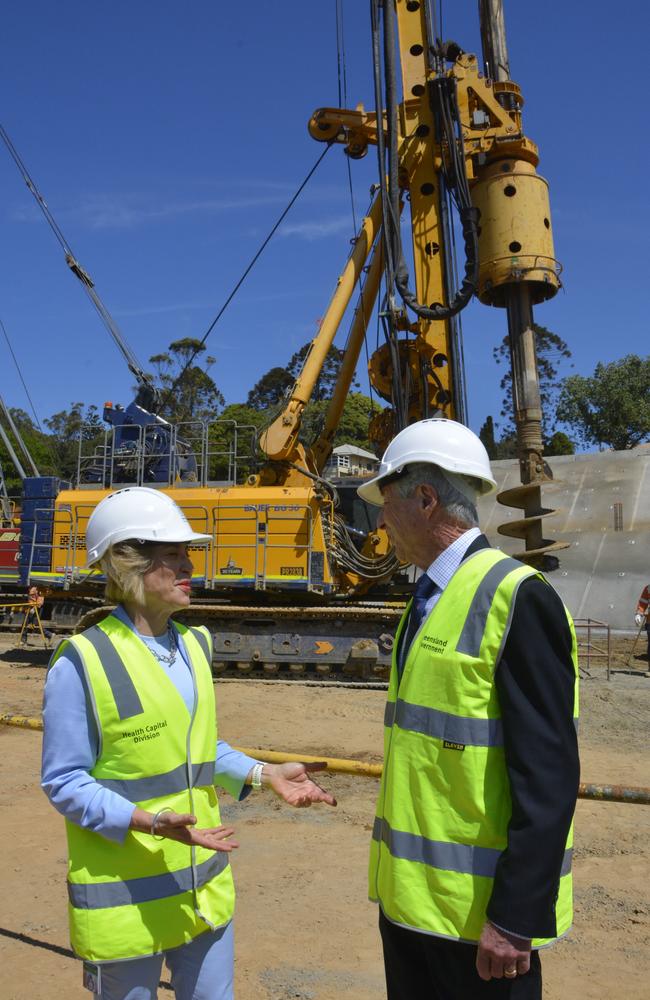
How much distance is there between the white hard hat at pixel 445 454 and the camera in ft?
7.89

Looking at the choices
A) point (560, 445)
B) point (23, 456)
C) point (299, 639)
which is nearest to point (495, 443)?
point (560, 445)

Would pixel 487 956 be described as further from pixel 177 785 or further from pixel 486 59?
pixel 486 59

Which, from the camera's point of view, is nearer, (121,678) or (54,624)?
(121,678)

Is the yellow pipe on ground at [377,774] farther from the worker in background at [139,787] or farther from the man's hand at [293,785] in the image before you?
the worker in background at [139,787]

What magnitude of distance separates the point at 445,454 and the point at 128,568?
1.04 meters

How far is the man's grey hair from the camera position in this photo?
240cm

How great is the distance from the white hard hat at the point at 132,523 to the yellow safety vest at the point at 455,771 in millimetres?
898

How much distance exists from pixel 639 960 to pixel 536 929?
2956mm

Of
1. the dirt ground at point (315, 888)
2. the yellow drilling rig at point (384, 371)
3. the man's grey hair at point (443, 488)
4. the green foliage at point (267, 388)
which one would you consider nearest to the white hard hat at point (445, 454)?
the man's grey hair at point (443, 488)

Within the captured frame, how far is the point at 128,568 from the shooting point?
2627 mm

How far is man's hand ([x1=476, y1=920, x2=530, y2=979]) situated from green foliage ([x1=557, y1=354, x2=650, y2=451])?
48.7 metres

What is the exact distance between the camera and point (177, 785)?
2.48 metres

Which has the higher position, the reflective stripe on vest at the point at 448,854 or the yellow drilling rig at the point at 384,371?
the yellow drilling rig at the point at 384,371

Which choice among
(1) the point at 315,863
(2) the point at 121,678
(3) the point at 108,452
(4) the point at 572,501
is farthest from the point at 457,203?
(4) the point at 572,501
